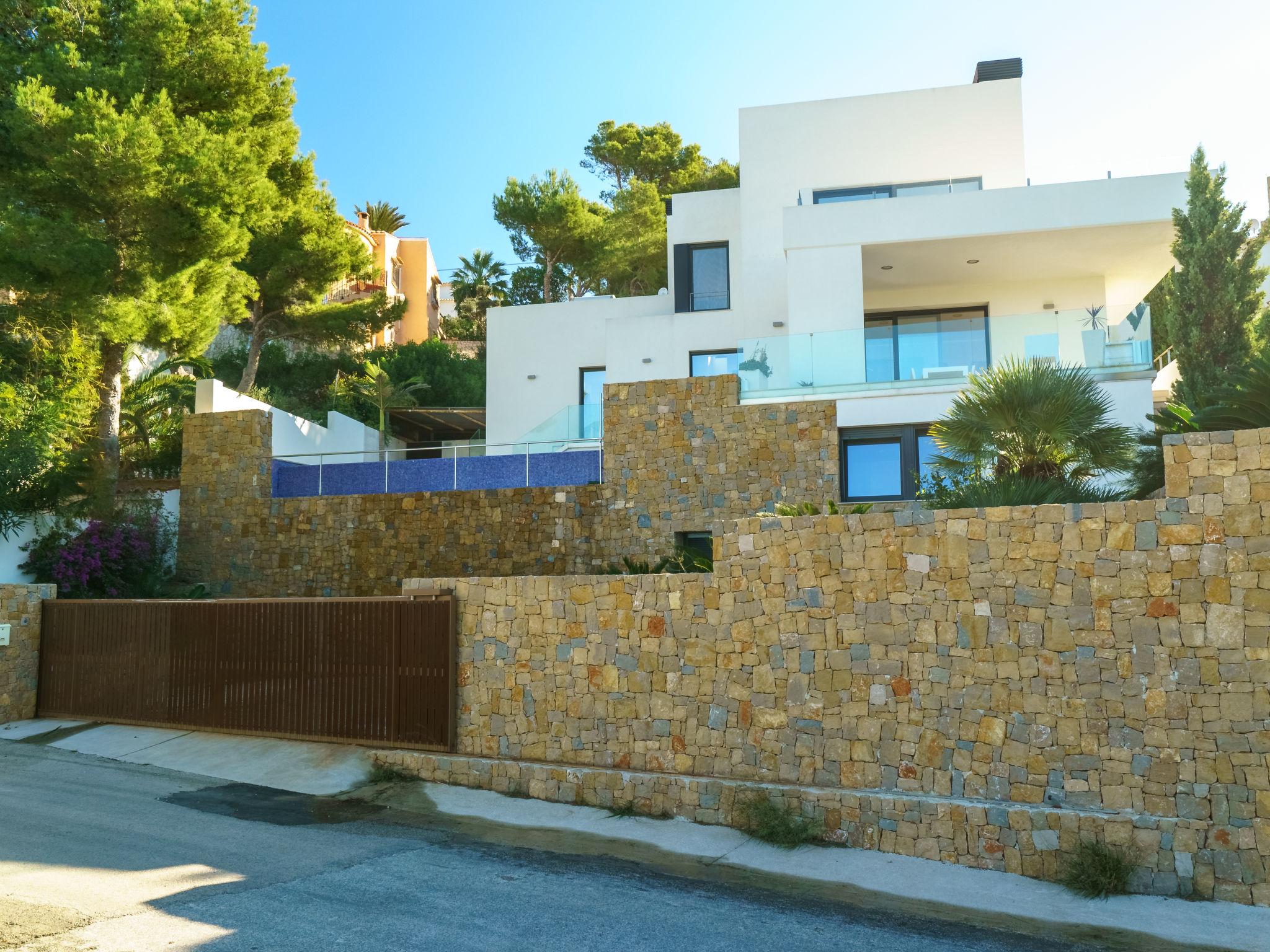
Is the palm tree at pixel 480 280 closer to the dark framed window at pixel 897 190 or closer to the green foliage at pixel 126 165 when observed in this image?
the green foliage at pixel 126 165

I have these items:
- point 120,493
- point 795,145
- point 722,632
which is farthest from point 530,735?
point 795,145

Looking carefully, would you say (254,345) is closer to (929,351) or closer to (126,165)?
(126,165)

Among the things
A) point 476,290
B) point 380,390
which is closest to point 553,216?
point 476,290

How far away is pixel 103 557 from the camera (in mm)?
18719

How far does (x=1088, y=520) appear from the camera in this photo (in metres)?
9.81

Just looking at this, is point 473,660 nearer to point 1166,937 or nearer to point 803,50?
point 1166,937

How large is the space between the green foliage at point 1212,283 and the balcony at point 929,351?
4300mm

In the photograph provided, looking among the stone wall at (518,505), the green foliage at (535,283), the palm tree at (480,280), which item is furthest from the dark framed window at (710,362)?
the palm tree at (480,280)

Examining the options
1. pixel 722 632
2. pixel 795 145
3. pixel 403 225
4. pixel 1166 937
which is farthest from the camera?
pixel 403 225

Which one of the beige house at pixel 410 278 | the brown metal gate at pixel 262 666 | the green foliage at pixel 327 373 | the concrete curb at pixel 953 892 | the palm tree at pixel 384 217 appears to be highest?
the palm tree at pixel 384 217

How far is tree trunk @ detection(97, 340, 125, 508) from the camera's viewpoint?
68.0 ft

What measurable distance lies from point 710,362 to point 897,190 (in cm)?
537

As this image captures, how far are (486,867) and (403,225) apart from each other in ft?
163

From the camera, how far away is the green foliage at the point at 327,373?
33.5m
